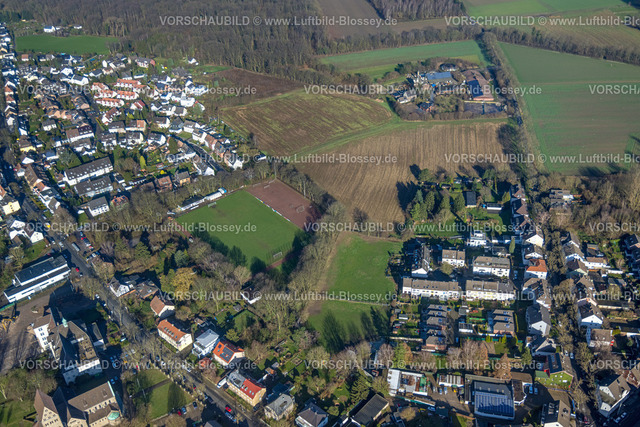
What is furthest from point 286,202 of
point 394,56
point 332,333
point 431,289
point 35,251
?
point 394,56

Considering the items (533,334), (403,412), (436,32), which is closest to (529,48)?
(436,32)

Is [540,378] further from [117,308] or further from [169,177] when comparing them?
[169,177]

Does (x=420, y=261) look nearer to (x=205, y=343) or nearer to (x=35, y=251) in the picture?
(x=205, y=343)

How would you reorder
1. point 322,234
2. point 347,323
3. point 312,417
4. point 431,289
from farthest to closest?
point 322,234 < point 431,289 < point 347,323 < point 312,417

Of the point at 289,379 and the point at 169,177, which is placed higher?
the point at 169,177

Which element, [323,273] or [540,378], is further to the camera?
[323,273]

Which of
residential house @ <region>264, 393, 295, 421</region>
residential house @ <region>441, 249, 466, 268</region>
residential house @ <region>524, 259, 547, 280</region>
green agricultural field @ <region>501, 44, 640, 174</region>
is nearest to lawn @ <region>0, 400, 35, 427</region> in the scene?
residential house @ <region>264, 393, 295, 421</region>
